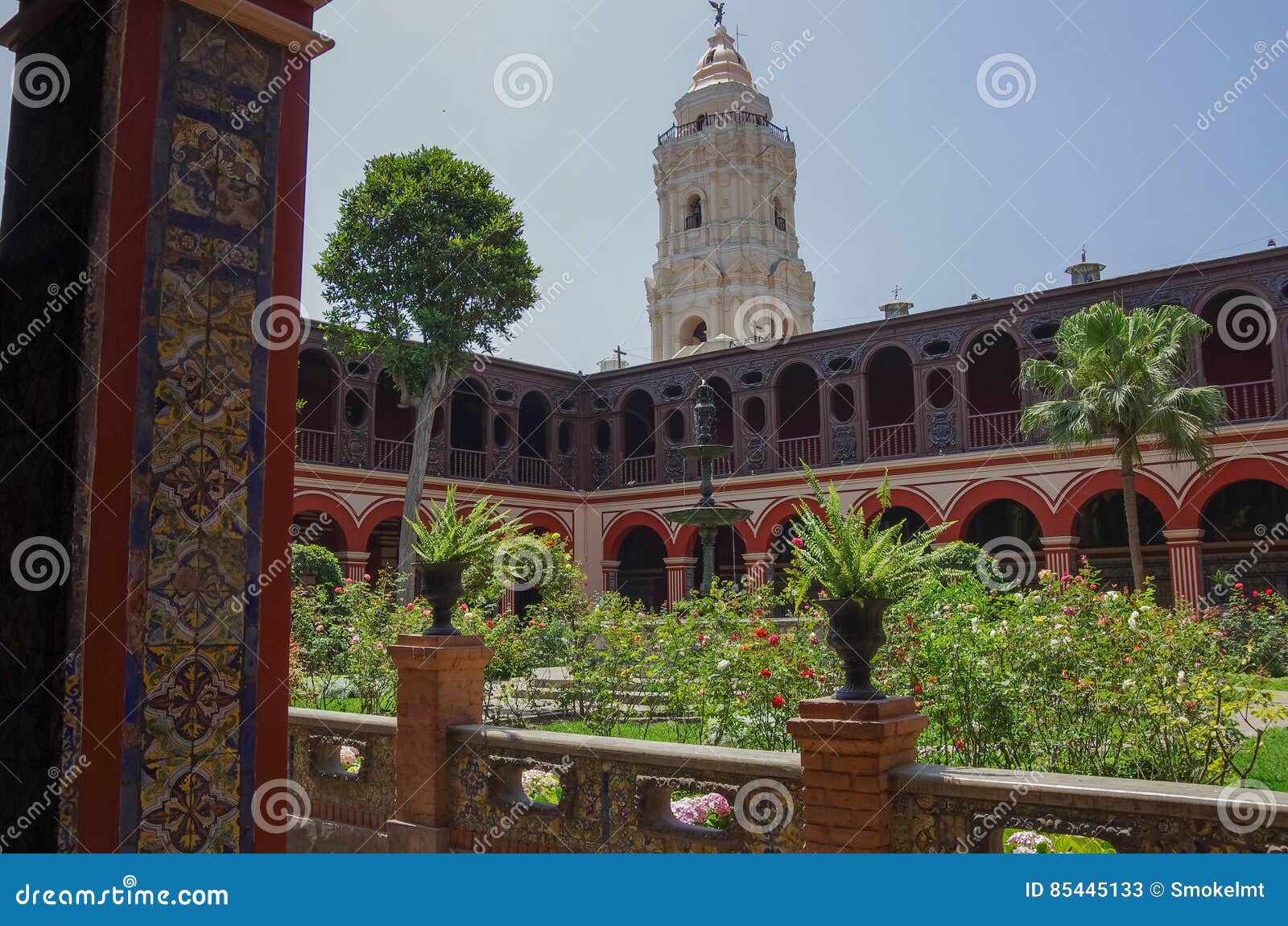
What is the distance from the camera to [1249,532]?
1962 cm

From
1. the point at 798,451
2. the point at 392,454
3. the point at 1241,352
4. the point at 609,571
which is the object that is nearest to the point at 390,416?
the point at 392,454

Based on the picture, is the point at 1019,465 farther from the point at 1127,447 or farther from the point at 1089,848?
the point at 1089,848

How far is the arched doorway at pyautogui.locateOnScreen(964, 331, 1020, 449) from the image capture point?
19984 mm

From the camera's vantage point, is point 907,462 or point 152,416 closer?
point 152,416

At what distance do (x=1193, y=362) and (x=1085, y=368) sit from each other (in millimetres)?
5087

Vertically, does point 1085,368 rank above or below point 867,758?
above

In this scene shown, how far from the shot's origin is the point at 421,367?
694 inches

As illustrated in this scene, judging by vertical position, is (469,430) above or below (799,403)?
below

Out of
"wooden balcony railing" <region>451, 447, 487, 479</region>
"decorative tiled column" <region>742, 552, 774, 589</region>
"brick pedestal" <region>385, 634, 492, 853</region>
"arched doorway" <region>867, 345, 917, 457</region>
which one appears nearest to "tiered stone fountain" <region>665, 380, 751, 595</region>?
"brick pedestal" <region>385, 634, 492, 853</region>

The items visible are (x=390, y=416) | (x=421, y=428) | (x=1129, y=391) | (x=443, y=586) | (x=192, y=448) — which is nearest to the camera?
(x=192, y=448)

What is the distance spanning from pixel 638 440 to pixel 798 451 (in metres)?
4.26

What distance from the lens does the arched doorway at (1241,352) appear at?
1780 centimetres

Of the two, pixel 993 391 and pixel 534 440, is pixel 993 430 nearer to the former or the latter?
pixel 993 391

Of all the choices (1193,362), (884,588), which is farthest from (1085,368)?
(884,588)
